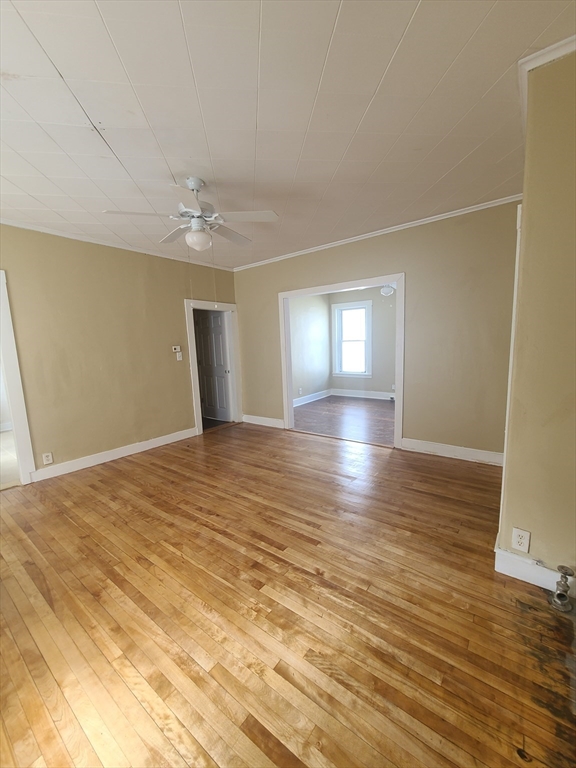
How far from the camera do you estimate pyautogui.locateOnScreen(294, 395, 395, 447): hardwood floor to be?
15.6 feet

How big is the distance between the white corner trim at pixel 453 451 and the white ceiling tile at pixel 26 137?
4.33 m

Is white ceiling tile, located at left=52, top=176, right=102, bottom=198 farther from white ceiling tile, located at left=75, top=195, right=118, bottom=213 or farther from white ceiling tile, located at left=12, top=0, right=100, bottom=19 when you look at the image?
white ceiling tile, located at left=12, top=0, right=100, bottom=19

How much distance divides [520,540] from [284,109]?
2883mm

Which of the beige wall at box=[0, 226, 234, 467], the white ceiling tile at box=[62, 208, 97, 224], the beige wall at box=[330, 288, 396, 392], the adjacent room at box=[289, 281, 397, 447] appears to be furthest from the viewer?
the beige wall at box=[330, 288, 396, 392]

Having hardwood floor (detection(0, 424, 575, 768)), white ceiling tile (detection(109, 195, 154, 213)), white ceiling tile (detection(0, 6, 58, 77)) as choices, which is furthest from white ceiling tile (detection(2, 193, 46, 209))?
hardwood floor (detection(0, 424, 575, 768))

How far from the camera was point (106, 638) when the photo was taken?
1.57m

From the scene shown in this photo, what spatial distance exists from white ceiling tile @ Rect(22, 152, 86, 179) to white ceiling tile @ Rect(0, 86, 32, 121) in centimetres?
35

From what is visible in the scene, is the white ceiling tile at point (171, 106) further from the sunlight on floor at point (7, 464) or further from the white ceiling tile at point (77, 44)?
the sunlight on floor at point (7, 464)

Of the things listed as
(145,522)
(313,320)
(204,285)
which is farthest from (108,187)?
(313,320)

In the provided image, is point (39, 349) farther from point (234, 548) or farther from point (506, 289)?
point (506, 289)

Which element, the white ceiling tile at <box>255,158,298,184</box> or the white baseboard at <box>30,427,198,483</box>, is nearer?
the white ceiling tile at <box>255,158,298,184</box>

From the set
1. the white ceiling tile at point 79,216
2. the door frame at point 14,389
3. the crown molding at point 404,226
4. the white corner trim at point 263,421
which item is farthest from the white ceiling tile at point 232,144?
the white corner trim at point 263,421

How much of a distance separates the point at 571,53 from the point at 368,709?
10.0ft

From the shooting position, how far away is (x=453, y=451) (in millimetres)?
3676
